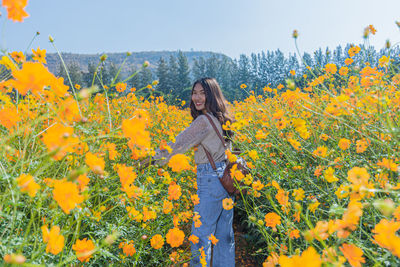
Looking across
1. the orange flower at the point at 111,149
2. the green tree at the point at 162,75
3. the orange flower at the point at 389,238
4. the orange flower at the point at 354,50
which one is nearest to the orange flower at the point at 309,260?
the orange flower at the point at 389,238

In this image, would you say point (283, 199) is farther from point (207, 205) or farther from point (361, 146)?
point (207, 205)

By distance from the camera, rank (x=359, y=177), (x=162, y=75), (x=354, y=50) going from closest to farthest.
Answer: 1. (x=359, y=177)
2. (x=354, y=50)
3. (x=162, y=75)

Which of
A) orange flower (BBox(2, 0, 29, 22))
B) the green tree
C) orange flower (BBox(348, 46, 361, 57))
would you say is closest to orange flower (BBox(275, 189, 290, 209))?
orange flower (BBox(2, 0, 29, 22))

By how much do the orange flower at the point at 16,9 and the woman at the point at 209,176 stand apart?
3.96ft

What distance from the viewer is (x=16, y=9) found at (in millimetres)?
688

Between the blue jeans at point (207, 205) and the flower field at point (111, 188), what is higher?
the flower field at point (111, 188)

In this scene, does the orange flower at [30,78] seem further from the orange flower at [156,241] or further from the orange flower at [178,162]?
the orange flower at [156,241]

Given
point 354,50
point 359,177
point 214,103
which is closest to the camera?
point 359,177

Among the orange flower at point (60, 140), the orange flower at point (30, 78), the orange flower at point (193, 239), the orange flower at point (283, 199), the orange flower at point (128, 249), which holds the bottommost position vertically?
the orange flower at point (193, 239)

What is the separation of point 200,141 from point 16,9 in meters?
1.39

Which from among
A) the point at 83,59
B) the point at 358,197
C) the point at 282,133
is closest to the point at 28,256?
the point at 358,197

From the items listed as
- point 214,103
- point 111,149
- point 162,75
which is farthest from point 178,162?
point 162,75

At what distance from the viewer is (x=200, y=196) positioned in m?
1.99

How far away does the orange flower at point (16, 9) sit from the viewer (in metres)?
0.67
